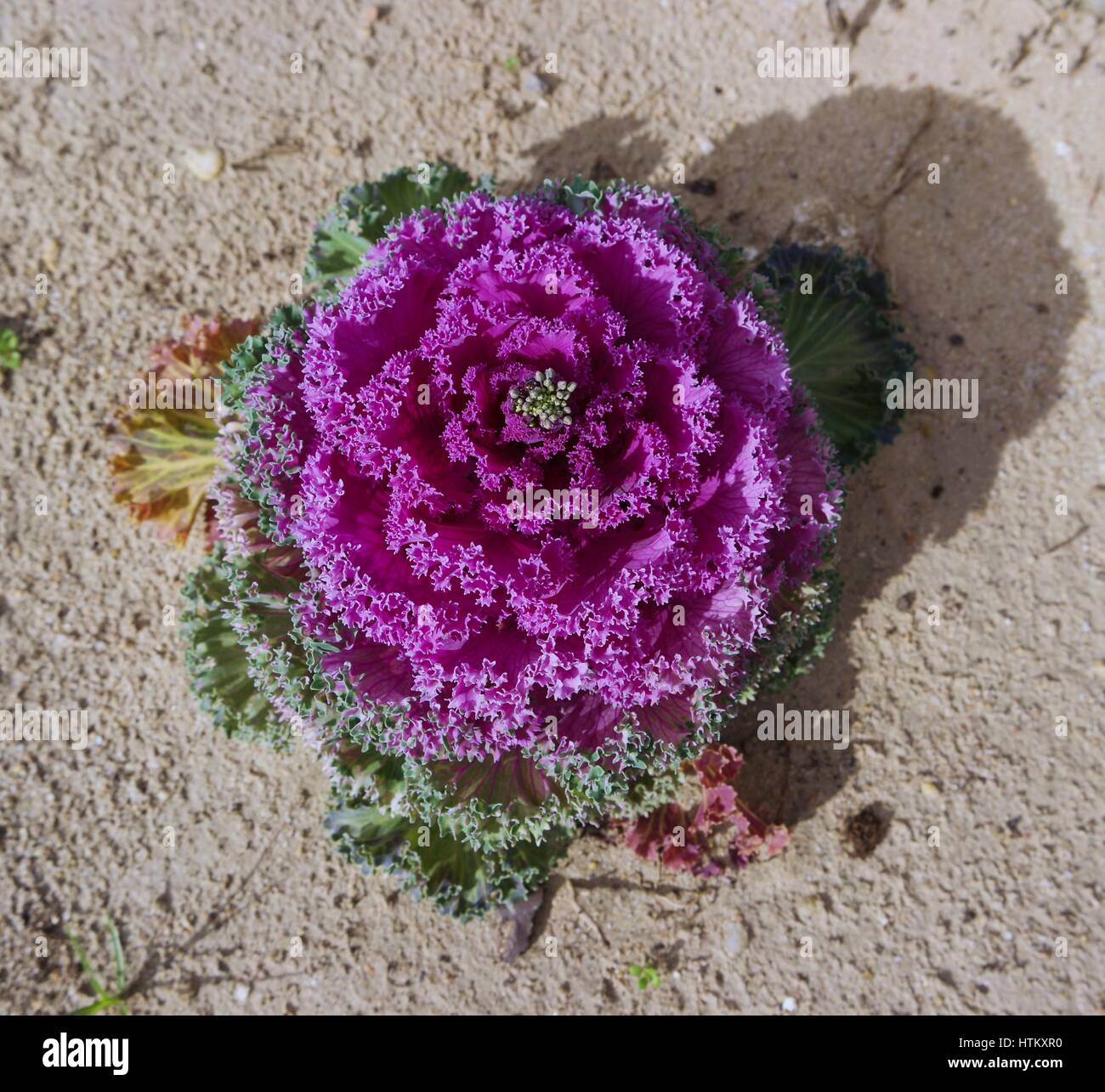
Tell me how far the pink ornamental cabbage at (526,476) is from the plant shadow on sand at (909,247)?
2.11m

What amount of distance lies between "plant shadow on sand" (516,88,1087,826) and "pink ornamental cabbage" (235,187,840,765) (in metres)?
2.11

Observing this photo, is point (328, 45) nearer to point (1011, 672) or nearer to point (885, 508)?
point (885, 508)

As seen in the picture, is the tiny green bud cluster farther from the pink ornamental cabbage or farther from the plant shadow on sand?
the plant shadow on sand

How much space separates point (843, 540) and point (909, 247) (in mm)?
1851

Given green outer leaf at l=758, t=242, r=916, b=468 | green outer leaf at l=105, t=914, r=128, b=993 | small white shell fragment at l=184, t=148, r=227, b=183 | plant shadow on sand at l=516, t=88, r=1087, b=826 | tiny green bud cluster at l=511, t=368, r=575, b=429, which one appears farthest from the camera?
small white shell fragment at l=184, t=148, r=227, b=183

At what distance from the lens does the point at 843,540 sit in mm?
5426

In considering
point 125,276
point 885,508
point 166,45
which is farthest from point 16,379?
point 885,508

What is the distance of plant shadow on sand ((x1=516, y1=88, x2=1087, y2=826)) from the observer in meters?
5.38

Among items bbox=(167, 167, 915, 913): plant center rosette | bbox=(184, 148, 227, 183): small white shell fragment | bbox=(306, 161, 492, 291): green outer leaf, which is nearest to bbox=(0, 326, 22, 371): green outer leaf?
bbox=(184, 148, 227, 183): small white shell fragment

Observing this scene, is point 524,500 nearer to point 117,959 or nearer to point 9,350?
point 117,959

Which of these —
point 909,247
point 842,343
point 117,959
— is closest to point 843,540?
point 842,343

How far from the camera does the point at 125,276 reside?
556 cm

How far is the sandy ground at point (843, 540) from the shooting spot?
5086 millimetres

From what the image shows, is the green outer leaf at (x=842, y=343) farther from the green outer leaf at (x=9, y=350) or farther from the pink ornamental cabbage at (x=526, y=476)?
the green outer leaf at (x=9, y=350)
